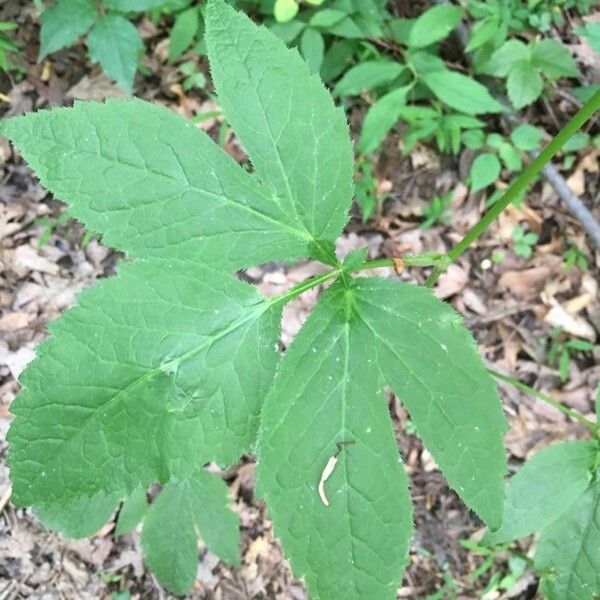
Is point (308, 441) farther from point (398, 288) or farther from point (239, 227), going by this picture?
point (239, 227)

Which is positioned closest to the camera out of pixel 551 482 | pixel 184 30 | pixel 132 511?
pixel 551 482

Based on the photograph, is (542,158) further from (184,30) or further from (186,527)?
(184,30)

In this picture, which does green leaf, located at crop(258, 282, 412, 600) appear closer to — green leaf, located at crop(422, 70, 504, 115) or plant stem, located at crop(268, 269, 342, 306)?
plant stem, located at crop(268, 269, 342, 306)

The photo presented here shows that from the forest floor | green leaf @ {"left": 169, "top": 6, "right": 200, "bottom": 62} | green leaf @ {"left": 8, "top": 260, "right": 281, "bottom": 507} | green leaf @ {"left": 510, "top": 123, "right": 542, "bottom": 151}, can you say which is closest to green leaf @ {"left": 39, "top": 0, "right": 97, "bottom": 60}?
green leaf @ {"left": 169, "top": 6, "right": 200, "bottom": 62}

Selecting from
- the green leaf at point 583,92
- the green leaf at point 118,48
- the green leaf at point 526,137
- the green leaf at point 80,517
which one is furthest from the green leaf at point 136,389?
the green leaf at point 583,92

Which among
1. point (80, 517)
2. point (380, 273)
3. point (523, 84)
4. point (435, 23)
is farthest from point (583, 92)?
point (80, 517)
